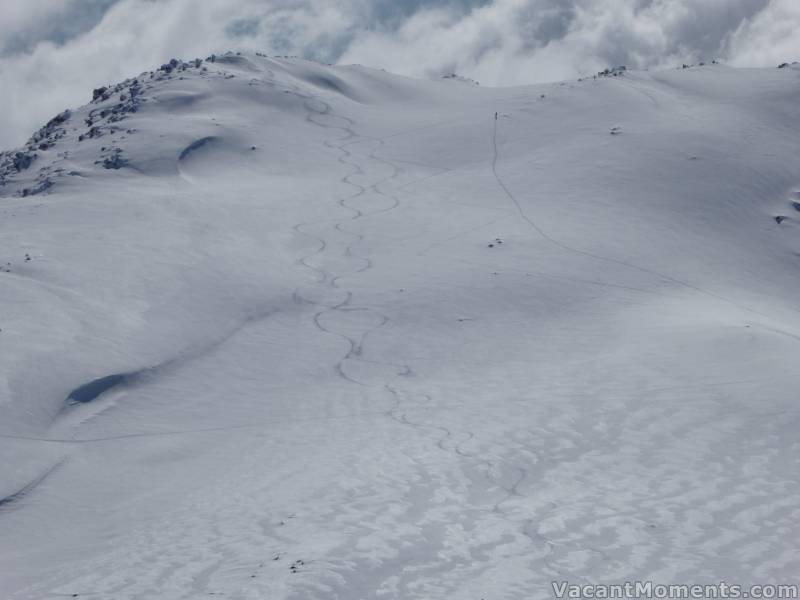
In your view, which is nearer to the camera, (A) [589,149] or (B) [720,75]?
(A) [589,149]

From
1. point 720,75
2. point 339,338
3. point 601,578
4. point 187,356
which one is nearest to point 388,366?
point 339,338

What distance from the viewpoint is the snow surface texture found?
488 inches

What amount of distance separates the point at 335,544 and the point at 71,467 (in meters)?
5.58

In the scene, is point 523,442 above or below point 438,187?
below

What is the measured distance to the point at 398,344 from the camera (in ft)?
69.1

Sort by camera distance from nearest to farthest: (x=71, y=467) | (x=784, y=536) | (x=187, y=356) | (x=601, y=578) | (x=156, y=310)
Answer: (x=601, y=578)
(x=784, y=536)
(x=71, y=467)
(x=187, y=356)
(x=156, y=310)

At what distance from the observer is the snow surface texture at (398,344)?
488 inches

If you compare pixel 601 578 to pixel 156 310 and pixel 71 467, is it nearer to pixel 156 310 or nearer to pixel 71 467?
pixel 71 467

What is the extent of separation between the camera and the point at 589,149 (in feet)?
109

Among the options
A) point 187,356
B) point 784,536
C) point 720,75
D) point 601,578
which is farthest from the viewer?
point 720,75

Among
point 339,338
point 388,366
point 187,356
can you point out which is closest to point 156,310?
point 187,356

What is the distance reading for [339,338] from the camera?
21.2 m

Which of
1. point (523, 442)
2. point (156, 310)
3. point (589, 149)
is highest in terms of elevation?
point (589, 149)

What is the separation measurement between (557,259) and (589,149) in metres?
9.38
